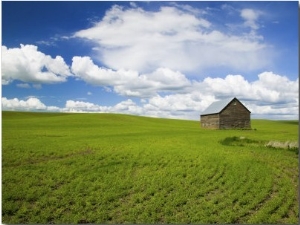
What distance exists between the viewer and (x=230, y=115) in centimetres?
4156

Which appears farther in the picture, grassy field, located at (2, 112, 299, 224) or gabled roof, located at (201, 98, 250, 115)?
gabled roof, located at (201, 98, 250, 115)

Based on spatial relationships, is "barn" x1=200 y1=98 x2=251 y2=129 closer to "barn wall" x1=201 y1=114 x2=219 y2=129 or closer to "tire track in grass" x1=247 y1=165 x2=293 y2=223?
"barn wall" x1=201 y1=114 x2=219 y2=129

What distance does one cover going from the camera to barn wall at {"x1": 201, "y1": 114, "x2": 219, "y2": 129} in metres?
41.6

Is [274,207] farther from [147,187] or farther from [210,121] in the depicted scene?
[210,121]

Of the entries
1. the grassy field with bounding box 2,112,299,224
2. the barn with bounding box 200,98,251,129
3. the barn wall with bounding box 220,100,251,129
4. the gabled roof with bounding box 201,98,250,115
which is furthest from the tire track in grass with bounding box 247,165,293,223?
the gabled roof with bounding box 201,98,250,115

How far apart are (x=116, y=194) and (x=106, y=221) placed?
1.58 meters

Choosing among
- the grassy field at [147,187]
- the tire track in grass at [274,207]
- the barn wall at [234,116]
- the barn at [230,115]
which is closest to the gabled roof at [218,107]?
the barn at [230,115]

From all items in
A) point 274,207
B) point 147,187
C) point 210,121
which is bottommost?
point 274,207

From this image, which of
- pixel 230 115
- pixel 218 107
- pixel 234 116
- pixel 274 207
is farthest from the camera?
pixel 218 107

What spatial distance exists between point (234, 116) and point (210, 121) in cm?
349

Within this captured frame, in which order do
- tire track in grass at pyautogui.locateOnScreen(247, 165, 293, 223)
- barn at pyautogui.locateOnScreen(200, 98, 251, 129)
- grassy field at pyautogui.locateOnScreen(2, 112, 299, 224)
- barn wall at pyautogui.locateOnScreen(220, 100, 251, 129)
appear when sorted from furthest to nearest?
barn wall at pyautogui.locateOnScreen(220, 100, 251, 129)
barn at pyautogui.locateOnScreen(200, 98, 251, 129)
grassy field at pyautogui.locateOnScreen(2, 112, 299, 224)
tire track in grass at pyautogui.locateOnScreen(247, 165, 293, 223)

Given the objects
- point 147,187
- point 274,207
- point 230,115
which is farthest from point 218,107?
point 274,207

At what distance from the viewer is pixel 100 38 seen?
497 inches

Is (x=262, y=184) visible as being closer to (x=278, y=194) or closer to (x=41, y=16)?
(x=278, y=194)
